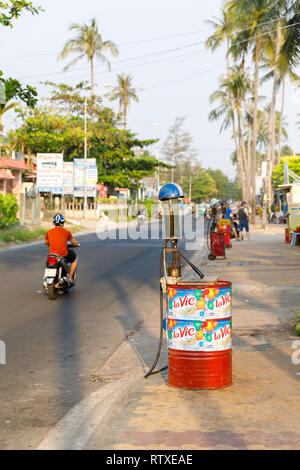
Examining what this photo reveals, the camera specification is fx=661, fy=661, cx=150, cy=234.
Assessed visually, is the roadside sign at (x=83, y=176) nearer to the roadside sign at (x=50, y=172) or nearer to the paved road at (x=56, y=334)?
the roadside sign at (x=50, y=172)

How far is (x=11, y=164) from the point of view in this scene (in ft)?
154

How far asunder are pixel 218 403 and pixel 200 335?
2.24 ft

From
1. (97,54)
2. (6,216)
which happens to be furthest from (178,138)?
(6,216)

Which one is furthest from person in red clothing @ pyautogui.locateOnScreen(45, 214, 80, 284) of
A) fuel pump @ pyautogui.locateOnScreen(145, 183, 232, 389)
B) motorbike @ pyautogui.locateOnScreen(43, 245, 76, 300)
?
fuel pump @ pyautogui.locateOnScreen(145, 183, 232, 389)

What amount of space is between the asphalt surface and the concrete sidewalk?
0.45 meters

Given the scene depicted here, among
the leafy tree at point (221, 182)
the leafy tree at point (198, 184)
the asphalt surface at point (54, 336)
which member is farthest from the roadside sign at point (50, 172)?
the leafy tree at point (221, 182)

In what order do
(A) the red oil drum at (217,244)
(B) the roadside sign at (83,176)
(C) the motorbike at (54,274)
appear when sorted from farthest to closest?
(B) the roadside sign at (83,176) → (A) the red oil drum at (217,244) → (C) the motorbike at (54,274)

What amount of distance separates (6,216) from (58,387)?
2688 centimetres

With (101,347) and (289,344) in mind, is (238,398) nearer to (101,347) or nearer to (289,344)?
(289,344)

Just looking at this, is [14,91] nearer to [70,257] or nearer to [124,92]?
[70,257]

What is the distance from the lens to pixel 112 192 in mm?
70188

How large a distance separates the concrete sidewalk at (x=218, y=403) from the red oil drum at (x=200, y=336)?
13cm

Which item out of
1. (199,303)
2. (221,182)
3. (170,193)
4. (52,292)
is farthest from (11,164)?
(221,182)

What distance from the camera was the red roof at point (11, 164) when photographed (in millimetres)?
45312
